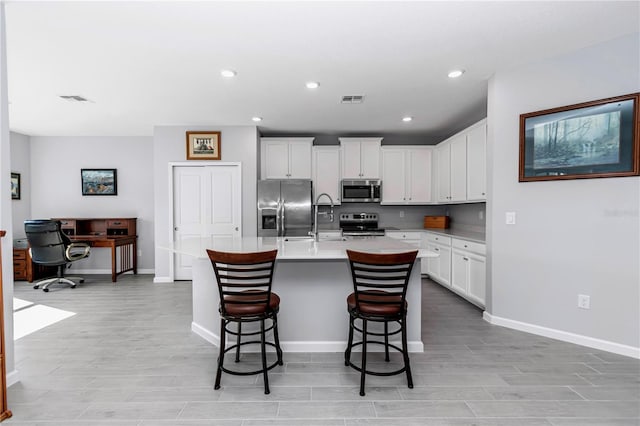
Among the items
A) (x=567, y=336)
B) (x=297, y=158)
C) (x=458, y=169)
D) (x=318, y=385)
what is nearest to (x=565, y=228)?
(x=567, y=336)

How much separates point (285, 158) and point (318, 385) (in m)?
3.88

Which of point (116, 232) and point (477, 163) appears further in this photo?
point (116, 232)

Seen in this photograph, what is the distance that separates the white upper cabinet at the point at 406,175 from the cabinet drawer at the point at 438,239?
2.50 feet

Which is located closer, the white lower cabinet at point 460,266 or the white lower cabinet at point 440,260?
the white lower cabinet at point 460,266

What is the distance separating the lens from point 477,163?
3982 mm

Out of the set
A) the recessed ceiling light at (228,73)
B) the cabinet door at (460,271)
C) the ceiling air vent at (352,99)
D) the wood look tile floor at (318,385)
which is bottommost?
the wood look tile floor at (318,385)

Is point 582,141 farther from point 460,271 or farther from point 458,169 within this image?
point 460,271

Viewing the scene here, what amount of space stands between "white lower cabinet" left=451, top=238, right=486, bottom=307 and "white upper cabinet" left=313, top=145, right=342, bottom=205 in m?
2.12

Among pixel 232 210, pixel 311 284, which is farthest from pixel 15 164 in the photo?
pixel 311 284

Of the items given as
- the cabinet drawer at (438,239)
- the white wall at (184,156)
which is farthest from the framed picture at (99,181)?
the cabinet drawer at (438,239)

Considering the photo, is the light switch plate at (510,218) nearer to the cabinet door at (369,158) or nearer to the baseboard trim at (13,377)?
the cabinet door at (369,158)

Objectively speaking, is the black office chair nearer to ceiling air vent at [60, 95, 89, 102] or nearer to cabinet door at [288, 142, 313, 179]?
ceiling air vent at [60, 95, 89, 102]

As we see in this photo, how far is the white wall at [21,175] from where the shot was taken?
17.6ft

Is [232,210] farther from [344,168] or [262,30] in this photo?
[262,30]
